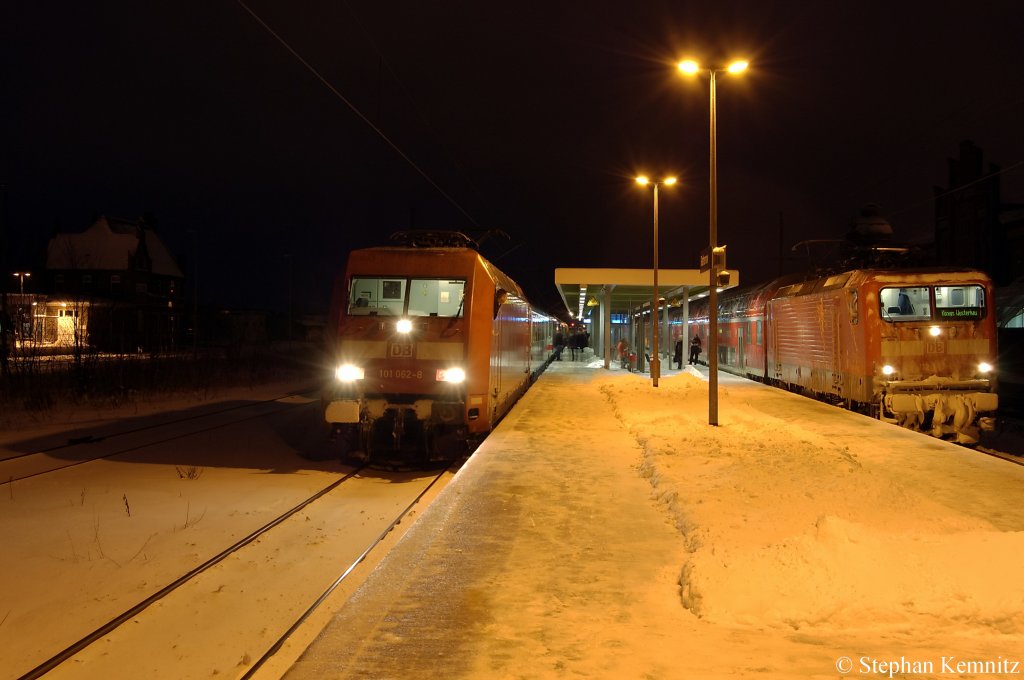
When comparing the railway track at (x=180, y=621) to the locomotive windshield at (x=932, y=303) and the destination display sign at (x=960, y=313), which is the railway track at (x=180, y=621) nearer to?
the locomotive windshield at (x=932, y=303)

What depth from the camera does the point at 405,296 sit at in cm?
1208

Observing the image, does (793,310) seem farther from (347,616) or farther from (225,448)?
(347,616)

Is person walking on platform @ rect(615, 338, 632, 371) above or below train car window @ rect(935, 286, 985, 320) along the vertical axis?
below

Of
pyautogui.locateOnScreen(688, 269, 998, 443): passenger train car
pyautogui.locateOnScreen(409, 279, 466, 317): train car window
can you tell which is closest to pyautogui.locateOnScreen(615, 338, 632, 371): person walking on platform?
pyautogui.locateOnScreen(688, 269, 998, 443): passenger train car

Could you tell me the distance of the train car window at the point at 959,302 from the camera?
15.2m

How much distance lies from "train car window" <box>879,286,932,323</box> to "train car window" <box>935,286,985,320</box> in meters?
0.21

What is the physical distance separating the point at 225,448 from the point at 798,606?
12.3 metres

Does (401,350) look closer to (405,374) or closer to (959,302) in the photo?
(405,374)

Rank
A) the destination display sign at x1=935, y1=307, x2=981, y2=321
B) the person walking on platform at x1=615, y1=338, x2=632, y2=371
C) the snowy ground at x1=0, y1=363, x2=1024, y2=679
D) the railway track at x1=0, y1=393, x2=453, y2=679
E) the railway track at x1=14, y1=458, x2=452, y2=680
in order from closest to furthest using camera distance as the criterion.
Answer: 1. the snowy ground at x1=0, y1=363, x2=1024, y2=679
2. the railway track at x1=14, y1=458, x2=452, y2=680
3. the railway track at x1=0, y1=393, x2=453, y2=679
4. the destination display sign at x1=935, y1=307, x2=981, y2=321
5. the person walking on platform at x1=615, y1=338, x2=632, y2=371

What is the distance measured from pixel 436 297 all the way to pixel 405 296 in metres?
0.51

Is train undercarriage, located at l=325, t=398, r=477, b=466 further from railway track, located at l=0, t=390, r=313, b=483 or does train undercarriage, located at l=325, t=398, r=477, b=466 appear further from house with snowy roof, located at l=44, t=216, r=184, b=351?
house with snowy roof, located at l=44, t=216, r=184, b=351

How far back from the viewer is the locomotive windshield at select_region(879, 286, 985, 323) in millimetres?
15180

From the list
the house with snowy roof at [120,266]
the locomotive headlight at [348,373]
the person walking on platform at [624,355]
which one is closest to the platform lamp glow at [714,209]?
the locomotive headlight at [348,373]

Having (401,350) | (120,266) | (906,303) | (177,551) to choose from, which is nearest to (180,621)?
(177,551)
